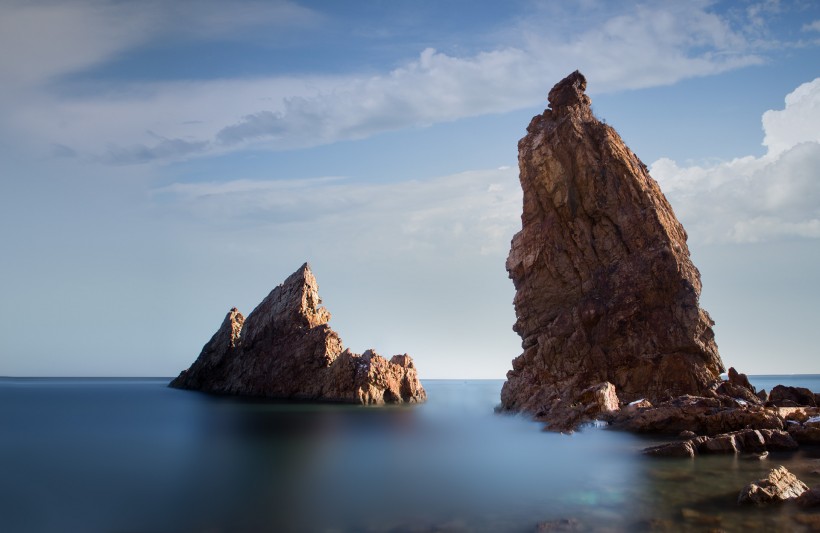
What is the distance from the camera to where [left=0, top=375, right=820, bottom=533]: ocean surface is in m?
16.8

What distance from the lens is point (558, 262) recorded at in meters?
51.0

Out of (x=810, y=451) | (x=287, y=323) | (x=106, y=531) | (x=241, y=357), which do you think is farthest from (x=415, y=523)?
(x=241, y=357)

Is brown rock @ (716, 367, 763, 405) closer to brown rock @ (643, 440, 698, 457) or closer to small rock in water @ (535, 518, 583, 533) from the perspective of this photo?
brown rock @ (643, 440, 698, 457)

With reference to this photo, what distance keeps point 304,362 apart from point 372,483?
6692 cm

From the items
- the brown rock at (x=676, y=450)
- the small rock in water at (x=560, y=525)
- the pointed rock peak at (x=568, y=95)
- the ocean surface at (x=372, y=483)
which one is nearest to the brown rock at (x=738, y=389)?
the ocean surface at (x=372, y=483)

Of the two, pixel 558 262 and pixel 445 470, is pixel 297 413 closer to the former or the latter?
pixel 558 262

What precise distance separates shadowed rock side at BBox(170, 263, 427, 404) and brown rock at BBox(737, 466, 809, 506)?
217 ft

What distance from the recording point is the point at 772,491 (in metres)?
16.9

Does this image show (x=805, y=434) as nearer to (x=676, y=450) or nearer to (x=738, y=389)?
(x=676, y=450)

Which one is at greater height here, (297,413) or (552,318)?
(552,318)

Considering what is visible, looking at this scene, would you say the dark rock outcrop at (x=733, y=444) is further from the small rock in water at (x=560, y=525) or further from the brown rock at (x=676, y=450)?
the small rock in water at (x=560, y=525)

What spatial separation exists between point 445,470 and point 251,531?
42.2 feet

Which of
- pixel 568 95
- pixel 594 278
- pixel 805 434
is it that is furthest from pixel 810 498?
pixel 568 95

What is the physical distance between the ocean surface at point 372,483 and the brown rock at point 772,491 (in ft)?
1.90
